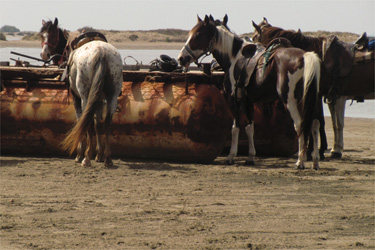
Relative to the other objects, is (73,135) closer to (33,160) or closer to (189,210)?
(33,160)

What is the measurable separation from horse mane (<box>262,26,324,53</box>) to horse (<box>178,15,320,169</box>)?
2.83 ft

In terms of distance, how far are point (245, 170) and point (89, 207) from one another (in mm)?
3315

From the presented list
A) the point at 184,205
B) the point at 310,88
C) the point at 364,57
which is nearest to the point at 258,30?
the point at 364,57

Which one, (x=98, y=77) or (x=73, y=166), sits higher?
(x=98, y=77)

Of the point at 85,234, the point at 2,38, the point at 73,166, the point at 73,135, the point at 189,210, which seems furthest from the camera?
the point at 2,38

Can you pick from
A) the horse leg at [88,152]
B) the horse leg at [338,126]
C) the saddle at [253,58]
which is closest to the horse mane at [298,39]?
the saddle at [253,58]

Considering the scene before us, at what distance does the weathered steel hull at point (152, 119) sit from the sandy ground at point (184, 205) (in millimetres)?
305

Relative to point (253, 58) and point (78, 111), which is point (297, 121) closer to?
point (253, 58)

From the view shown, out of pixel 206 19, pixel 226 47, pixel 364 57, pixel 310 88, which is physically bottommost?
pixel 310 88

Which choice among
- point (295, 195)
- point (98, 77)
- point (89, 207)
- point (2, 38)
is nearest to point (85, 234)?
point (89, 207)

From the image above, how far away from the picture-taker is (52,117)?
11.8 meters

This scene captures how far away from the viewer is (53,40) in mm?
13594

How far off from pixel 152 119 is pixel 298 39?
2.95 m

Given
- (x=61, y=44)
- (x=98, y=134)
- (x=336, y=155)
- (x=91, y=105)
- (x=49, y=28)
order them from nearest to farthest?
(x=91, y=105) < (x=98, y=134) < (x=336, y=155) < (x=49, y=28) < (x=61, y=44)
